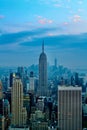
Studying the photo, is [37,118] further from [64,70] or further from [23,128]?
[64,70]

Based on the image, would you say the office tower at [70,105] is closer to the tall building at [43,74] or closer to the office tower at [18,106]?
the tall building at [43,74]

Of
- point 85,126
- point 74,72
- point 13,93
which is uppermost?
point 74,72

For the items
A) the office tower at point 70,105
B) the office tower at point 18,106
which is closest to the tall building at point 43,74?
the office tower at point 70,105

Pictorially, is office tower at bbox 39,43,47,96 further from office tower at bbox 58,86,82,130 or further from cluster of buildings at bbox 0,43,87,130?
office tower at bbox 58,86,82,130

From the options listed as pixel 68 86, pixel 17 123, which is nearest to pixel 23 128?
pixel 17 123

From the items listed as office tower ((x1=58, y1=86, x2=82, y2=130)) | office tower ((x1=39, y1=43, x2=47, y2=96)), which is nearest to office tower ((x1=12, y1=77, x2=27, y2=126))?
office tower ((x1=39, y1=43, x2=47, y2=96))

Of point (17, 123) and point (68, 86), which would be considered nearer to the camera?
point (17, 123)

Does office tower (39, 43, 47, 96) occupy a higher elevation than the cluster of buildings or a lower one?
higher

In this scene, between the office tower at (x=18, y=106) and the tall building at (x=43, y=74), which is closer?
the office tower at (x=18, y=106)
